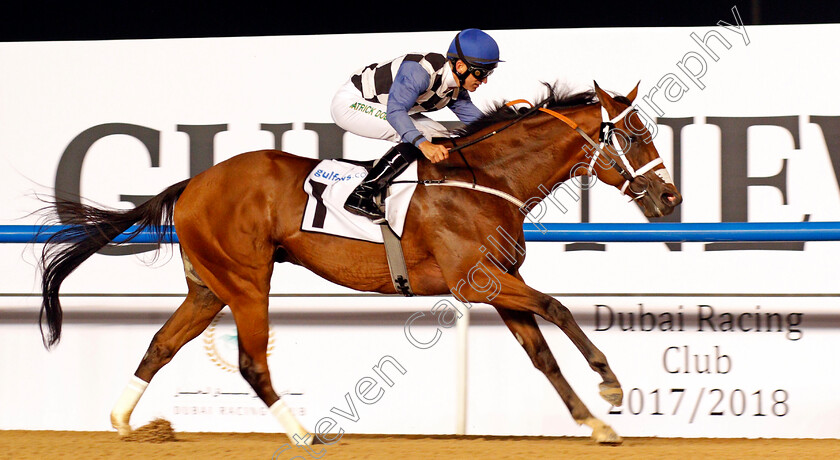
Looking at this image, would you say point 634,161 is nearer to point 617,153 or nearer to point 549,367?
point 617,153

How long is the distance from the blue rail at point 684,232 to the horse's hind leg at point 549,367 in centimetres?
42

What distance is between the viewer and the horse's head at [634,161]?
3.21 meters

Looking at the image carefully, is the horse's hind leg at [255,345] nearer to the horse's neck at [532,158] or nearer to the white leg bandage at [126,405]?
the white leg bandage at [126,405]

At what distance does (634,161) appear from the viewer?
3.25 meters

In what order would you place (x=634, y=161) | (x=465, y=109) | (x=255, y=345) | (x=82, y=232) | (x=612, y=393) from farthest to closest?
(x=82, y=232) → (x=465, y=109) → (x=255, y=345) → (x=634, y=161) → (x=612, y=393)

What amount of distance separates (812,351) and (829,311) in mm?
182

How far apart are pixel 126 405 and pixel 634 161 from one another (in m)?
2.22

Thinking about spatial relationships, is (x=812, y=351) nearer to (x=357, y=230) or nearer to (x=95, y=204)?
(x=357, y=230)

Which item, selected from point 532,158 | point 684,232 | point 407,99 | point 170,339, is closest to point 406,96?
point 407,99

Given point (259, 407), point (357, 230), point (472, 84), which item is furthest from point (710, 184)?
point (259, 407)

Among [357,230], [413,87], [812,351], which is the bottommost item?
[812,351]

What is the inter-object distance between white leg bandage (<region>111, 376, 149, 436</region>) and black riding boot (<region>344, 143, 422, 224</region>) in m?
1.18

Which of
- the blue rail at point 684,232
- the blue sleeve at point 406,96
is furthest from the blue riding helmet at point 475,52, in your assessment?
the blue rail at point 684,232

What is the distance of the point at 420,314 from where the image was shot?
156 inches
